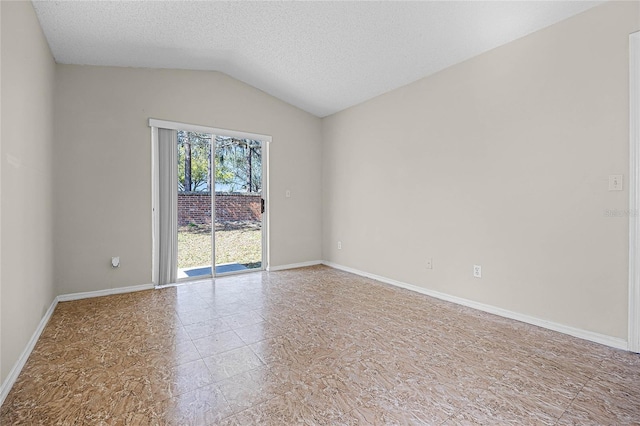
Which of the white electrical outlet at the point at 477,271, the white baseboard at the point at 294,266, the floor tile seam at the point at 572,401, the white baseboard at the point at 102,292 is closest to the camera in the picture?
the floor tile seam at the point at 572,401

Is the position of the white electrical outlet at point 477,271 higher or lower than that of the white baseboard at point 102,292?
higher

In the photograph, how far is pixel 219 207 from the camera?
4.48 meters

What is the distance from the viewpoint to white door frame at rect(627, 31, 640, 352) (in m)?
2.20

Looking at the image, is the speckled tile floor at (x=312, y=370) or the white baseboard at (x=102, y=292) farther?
the white baseboard at (x=102, y=292)

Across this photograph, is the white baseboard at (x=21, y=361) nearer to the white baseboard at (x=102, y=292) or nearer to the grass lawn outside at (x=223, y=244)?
the white baseboard at (x=102, y=292)

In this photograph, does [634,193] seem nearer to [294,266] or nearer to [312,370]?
[312,370]

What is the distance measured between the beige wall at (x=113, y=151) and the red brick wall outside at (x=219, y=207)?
46 cm

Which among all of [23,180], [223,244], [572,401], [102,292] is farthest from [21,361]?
[572,401]

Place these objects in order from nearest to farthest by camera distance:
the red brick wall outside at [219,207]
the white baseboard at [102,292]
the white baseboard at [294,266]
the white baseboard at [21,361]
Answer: the white baseboard at [21,361], the white baseboard at [102,292], the red brick wall outside at [219,207], the white baseboard at [294,266]

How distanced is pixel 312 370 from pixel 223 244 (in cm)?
299

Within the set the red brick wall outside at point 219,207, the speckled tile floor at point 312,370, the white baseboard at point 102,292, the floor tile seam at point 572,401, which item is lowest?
the floor tile seam at point 572,401

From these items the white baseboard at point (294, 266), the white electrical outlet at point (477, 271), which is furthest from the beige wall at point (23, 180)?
the white electrical outlet at point (477, 271)

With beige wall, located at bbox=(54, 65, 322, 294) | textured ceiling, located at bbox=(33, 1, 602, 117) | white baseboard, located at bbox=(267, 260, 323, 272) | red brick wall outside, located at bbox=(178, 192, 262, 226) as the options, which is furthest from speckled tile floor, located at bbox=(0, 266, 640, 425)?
textured ceiling, located at bbox=(33, 1, 602, 117)

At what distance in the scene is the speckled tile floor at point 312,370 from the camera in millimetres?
1586
